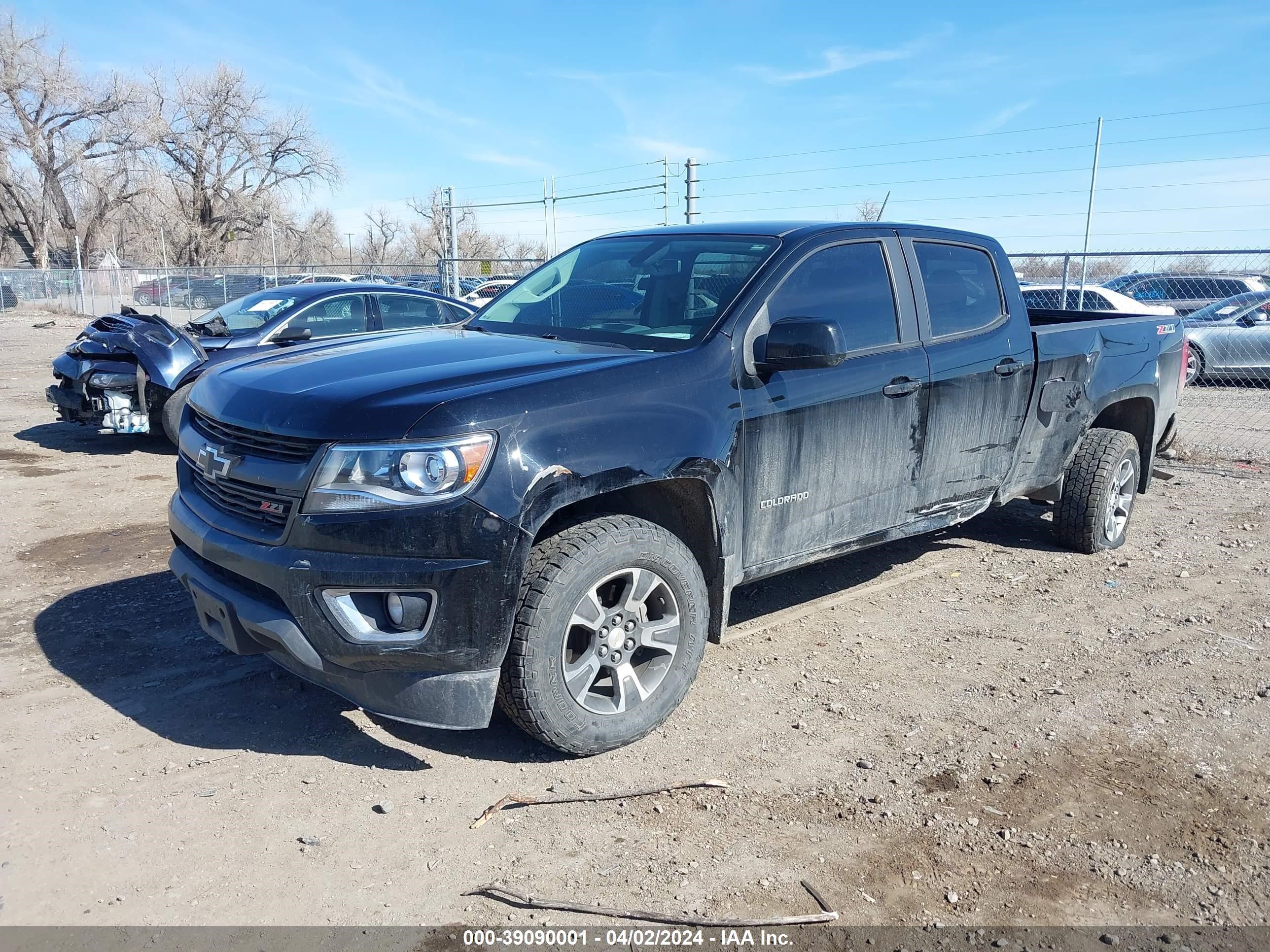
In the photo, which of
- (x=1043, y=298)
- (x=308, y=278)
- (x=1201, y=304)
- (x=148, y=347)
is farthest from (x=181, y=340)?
(x=308, y=278)

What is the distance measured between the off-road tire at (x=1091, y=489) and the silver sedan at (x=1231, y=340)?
350 inches

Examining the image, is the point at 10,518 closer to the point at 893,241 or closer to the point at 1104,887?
the point at 893,241

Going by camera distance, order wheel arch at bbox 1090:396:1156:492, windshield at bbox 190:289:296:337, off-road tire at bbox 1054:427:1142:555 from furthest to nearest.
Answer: windshield at bbox 190:289:296:337 < wheel arch at bbox 1090:396:1156:492 < off-road tire at bbox 1054:427:1142:555

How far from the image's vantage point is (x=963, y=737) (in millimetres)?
3623

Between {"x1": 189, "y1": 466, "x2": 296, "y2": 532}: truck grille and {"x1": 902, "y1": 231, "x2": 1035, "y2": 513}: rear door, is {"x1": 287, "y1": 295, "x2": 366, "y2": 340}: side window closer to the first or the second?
{"x1": 189, "y1": 466, "x2": 296, "y2": 532}: truck grille

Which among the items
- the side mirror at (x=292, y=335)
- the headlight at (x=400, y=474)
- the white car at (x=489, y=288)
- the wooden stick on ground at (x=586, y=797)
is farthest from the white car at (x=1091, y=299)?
the headlight at (x=400, y=474)

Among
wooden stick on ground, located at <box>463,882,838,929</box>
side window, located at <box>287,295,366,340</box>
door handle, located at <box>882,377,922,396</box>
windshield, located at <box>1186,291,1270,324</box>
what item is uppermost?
windshield, located at <box>1186,291,1270,324</box>

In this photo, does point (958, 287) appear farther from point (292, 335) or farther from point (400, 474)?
point (292, 335)

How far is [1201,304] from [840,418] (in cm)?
1189

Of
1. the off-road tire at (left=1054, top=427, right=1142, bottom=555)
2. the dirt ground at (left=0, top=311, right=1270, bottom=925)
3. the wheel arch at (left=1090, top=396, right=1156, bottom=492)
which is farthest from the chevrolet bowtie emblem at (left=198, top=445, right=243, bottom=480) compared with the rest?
the wheel arch at (left=1090, top=396, right=1156, bottom=492)

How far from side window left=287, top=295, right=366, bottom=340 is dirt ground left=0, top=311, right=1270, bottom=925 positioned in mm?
3926

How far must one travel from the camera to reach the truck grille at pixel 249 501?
3.08 m

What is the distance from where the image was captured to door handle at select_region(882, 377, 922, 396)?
13.8ft

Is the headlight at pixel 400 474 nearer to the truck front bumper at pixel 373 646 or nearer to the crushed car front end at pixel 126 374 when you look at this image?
the truck front bumper at pixel 373 646
